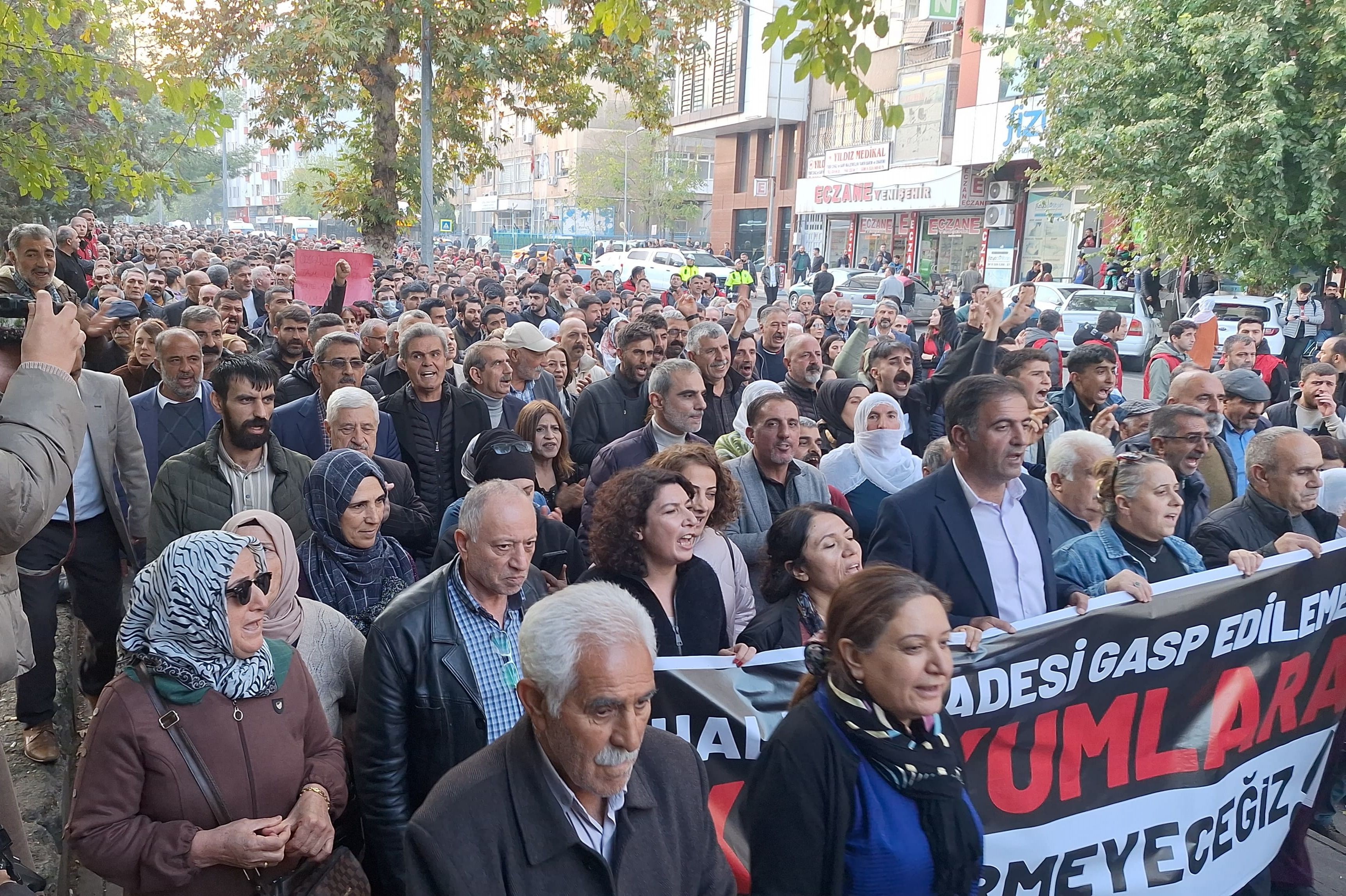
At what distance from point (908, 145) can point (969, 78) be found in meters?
4.37

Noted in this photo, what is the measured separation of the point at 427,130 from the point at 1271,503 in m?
15.4

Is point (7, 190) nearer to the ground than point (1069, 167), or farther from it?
nearer to the ground

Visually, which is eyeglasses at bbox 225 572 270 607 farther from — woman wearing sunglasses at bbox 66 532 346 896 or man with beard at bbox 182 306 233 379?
man with beard at bbox 182 306 233 379

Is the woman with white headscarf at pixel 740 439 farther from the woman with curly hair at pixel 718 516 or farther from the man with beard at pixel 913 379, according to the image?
the man with beard at pixel 913 379

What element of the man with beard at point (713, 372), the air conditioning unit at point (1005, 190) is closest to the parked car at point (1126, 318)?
the air conditioning unit at point (1005, 190)

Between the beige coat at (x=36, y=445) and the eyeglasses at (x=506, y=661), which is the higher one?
the beige coat at (x=36, y=445)

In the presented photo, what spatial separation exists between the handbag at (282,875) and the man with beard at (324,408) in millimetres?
2893

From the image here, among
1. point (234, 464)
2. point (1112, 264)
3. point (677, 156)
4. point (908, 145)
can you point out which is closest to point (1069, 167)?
point (1112, 264)

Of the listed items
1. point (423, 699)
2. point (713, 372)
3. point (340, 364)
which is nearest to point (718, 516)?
point (423, 699)

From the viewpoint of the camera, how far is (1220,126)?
18359mm

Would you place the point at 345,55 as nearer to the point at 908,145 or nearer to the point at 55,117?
the point at 55,117

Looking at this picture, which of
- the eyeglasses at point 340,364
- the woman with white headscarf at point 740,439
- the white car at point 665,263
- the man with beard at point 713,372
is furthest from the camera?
the white car at point 665,263

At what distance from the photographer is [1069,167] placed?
2231 cm

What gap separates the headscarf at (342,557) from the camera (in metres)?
4.04
